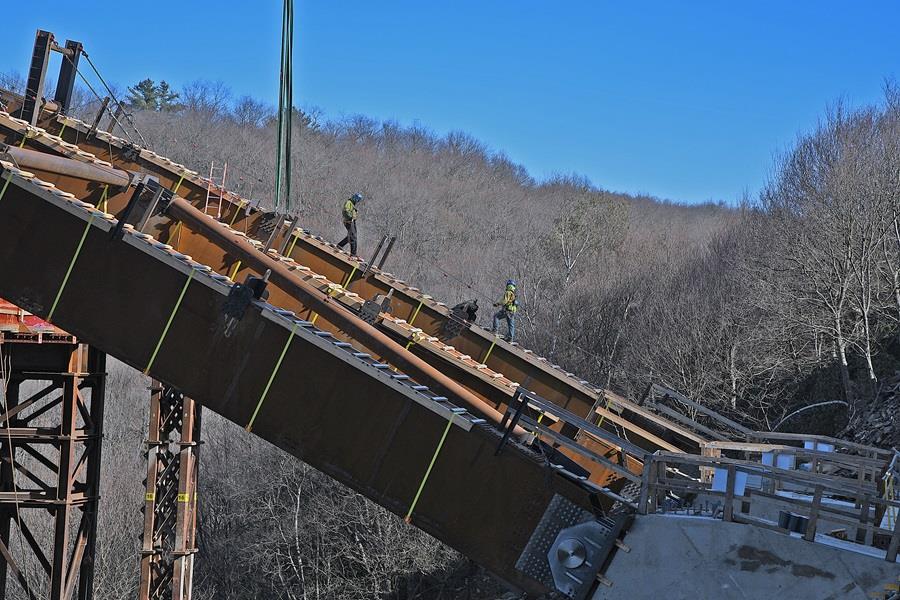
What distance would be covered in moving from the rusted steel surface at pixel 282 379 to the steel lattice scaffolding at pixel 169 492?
223 inches

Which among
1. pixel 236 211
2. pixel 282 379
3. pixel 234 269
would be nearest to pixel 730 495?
pixel 282 379

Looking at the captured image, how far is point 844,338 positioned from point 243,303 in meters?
25.8

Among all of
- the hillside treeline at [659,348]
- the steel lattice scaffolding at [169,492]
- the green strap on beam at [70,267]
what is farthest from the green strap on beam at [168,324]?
the hillside treeline at [659,348]

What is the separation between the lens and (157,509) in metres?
16.4

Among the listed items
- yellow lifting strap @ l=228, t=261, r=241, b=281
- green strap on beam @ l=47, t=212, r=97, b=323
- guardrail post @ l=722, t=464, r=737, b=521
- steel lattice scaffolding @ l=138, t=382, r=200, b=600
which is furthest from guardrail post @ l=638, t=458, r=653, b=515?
steel lattice scaffolding @ l=138, t=382, r=200, b=600

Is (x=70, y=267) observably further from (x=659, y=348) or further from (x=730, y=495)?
(x=659, y=348)

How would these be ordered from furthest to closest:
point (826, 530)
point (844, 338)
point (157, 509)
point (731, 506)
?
point (844, 338), point (157, 509), point (826, 530), point (731, 506)

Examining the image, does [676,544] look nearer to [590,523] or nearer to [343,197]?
[590,523]

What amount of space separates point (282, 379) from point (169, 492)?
23.9 feet

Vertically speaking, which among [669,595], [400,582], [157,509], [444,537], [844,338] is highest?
[844,338]

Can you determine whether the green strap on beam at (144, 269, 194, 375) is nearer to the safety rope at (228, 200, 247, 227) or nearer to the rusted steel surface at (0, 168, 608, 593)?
the rusted steel surface at (0, 168, 608, 593)

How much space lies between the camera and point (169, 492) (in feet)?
54.1

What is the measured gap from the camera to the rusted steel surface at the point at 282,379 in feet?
33.3

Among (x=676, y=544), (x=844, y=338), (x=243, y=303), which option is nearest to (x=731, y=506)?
(x=676, y=544)
